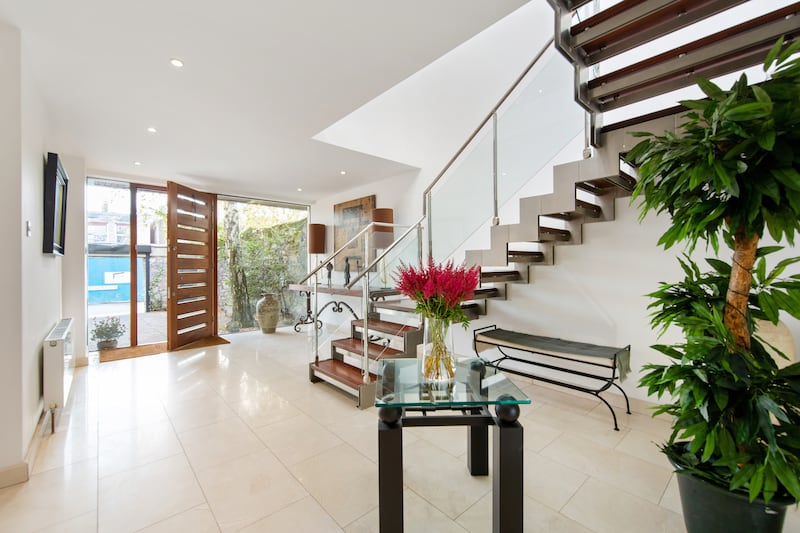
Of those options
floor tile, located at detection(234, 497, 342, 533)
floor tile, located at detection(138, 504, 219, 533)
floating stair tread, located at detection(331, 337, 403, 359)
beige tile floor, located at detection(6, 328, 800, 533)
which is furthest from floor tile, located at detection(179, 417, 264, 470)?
floating stair tread, located at detection(331, 337, 403, 359)

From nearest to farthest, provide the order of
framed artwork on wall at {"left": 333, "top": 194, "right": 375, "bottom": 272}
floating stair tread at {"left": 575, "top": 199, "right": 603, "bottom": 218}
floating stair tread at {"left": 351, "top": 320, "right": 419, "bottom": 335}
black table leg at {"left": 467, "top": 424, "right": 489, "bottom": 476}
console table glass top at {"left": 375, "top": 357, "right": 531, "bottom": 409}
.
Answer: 1. console table glass top at {"left": 375, "top": 357, "right": 531, "bottom": 409}
2. black table leg at {"left": 467, "top": 424, "right": 489, "bottom": 476}
3. floating stair tread at {"left": 575, "top": 199, "right": 603, "bottom": 218}
4. floating stair tread at {"left": 351, "top": 320, "right": 419, "bottom": 335}
5. framed artwork on wall at {"left": 333, "top": 194, "right": 375, "bottom": 272}

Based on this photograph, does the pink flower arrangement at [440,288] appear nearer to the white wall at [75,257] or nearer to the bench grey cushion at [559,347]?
the bench grey cushion at [559,347]

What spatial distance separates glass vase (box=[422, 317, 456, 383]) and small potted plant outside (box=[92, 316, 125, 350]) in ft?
18.4

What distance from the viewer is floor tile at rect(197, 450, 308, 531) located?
5.82 ft

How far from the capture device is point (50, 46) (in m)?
2.28

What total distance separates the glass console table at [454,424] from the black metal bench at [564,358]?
1290mm

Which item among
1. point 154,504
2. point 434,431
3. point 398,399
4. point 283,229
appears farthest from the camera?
point 283,229

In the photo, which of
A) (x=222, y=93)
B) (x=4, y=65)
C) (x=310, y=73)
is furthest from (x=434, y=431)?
(x=4, y=65)

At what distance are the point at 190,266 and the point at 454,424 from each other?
5415 mm

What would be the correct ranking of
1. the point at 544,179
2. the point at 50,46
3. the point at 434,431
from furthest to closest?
the point at 544,179 → the point at 434,431 → the point at 50,46

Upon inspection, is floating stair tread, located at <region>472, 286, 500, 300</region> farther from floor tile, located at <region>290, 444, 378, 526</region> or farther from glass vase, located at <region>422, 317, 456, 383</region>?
floor tile, located at <region>290, 444, 378, 526</region>

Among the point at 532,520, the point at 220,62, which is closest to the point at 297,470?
the point at 532,520

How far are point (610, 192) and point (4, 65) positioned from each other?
4.37 metres

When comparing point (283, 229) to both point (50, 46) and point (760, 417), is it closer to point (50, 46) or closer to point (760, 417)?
point (50, 46)
